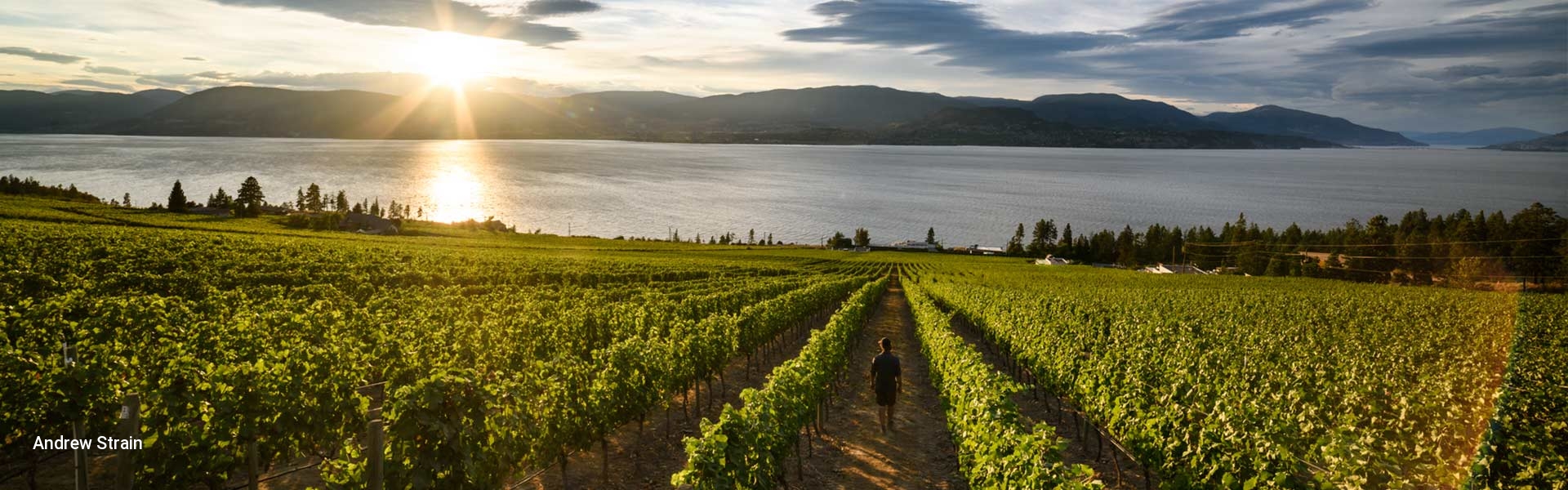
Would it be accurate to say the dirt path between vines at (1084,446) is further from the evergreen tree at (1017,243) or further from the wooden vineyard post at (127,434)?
the evergreen tree at (1017,243)

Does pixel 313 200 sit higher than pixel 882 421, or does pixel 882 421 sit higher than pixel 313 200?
pixel 313 200

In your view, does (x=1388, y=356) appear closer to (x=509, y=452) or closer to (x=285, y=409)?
(x=509, y=452)

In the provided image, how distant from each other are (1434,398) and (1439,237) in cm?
12658

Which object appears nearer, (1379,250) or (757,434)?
(757,434)

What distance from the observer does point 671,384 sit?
14188mm

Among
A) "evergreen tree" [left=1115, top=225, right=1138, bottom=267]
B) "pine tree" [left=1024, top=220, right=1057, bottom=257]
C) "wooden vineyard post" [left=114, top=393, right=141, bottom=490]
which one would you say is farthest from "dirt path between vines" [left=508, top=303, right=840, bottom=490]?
"pine tree" [left=1024, top=220, right=1057, bottom=257]

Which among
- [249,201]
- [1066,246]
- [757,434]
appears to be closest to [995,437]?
[757,434]

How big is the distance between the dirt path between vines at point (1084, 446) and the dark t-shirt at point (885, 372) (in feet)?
6.97

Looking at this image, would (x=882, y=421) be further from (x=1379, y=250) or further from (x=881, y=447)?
(x=1379, y=250)

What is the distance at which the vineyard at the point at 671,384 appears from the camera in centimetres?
756

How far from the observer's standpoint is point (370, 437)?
632 cm

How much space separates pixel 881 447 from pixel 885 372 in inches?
61.8

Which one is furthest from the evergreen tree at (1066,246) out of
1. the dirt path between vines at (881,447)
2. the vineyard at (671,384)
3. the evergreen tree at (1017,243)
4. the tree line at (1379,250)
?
the dirt path between vines at (881,447)

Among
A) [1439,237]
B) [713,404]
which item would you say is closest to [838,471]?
[713,404]
